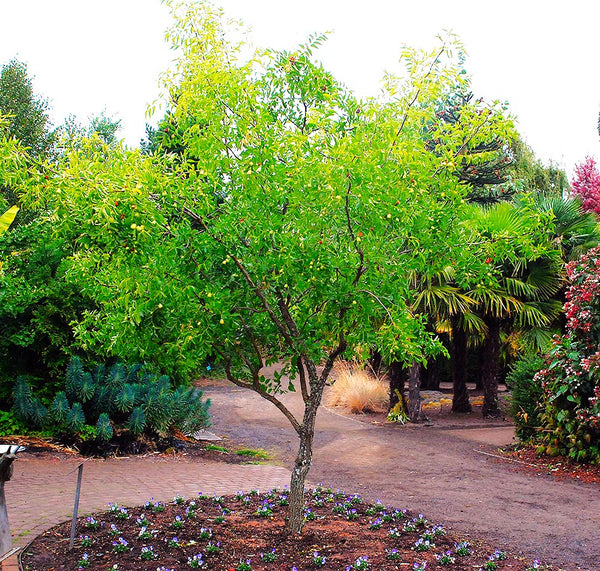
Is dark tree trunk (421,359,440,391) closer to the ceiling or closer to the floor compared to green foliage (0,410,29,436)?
closer to the ceiling

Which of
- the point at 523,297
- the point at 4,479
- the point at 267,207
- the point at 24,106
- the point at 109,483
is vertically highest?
the point at 24,106

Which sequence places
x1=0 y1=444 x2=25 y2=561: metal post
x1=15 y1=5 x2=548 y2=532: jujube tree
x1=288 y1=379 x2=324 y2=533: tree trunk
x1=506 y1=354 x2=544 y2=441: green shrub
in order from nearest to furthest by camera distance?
x1=15 y1=5 x2=548 y2=532: jujube tree, x1=0 y1=444 x2=25 y2=561: metal post, x1=288 y1=379 x2=324 y2=533: tree trunk, x1=506 y1=354 x2=544 y2=441: green shrub

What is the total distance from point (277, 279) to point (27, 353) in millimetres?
7612

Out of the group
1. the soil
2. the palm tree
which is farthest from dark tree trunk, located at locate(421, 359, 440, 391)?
the soil

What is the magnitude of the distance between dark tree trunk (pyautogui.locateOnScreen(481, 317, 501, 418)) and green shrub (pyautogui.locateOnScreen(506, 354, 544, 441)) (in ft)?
11.0

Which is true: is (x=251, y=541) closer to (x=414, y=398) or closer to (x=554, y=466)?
(x=554, y=466)

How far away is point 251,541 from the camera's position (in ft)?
17.6

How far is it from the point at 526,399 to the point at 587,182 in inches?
731

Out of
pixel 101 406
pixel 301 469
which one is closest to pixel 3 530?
pixel 301 469

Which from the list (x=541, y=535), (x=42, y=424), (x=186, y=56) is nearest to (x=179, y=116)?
(x=186, y=56)

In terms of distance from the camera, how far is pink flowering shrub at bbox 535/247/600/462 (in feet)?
29.6

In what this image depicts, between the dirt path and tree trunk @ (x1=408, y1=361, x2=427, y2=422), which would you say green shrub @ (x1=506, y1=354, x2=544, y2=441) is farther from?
tree trunk @ (x1=408, y1=361, x2=427, y2=422)

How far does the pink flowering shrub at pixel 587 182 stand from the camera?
23.9 metres

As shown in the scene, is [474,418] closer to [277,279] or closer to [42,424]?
[42,424]
